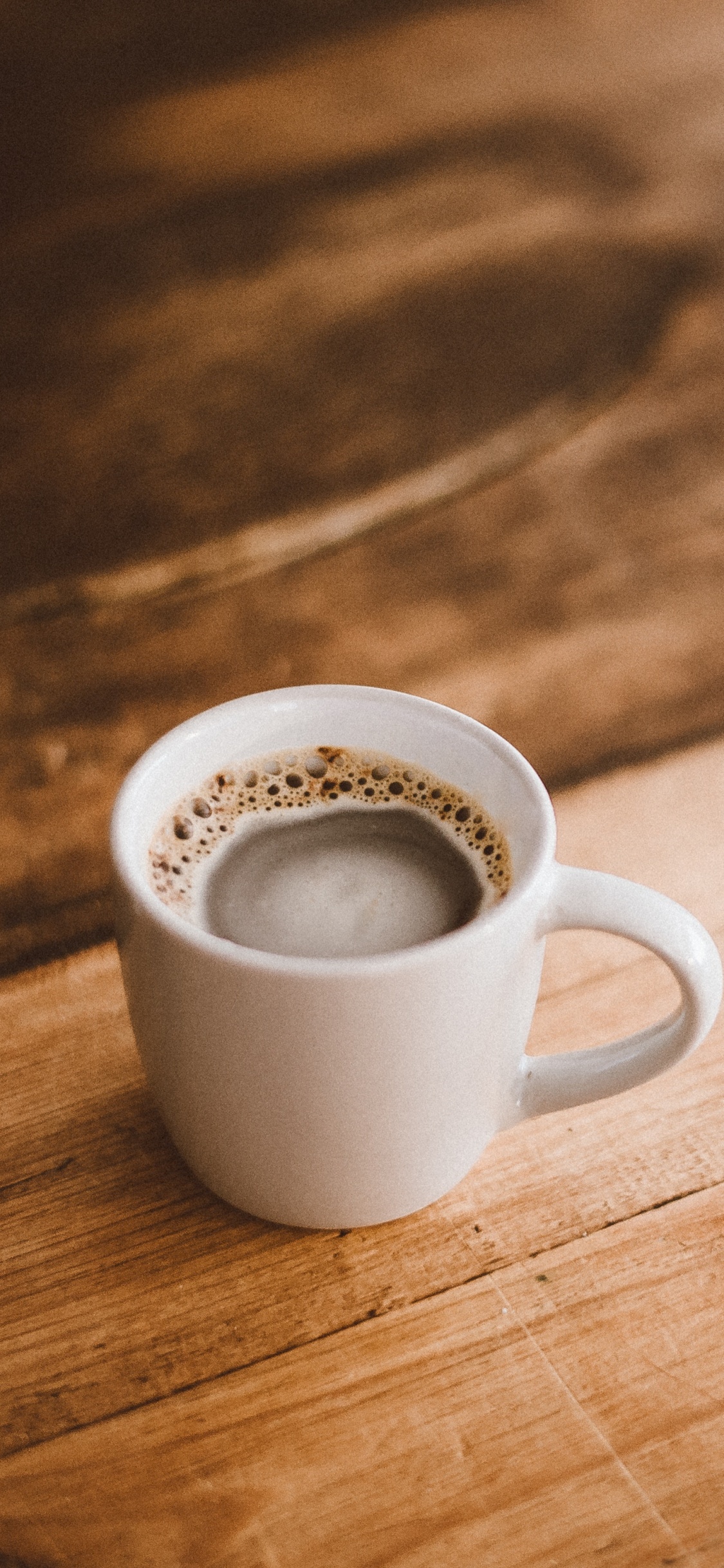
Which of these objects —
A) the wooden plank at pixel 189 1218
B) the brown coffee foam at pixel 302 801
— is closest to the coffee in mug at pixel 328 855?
the brown coffee foam at pixel 302 801

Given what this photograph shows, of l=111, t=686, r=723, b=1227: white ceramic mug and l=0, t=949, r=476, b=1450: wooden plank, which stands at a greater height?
l=111, t=686, r=723, b=1227: white ceramic mug

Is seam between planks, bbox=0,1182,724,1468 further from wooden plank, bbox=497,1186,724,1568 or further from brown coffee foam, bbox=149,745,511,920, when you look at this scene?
brown coffee foam, bbox=149,745,511,920

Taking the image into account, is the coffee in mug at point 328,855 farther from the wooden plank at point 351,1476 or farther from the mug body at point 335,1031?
the wooden plank at point 351,1476

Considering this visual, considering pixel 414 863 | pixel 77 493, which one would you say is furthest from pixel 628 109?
pixel 414 863

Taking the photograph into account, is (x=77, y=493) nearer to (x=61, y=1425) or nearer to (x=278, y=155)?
(x=278, y=155)

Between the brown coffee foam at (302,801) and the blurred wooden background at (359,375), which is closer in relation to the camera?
the brown coffee foam at (302,801)

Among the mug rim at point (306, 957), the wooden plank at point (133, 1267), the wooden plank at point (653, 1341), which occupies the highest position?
the mug rim at point (306, 957)

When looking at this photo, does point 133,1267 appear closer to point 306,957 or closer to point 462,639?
point 306,957

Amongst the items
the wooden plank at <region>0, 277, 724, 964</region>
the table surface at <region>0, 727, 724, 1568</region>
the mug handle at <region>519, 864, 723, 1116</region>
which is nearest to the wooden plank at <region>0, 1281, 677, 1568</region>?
the table surface at <region>0, 727, 724, 1568</region>
